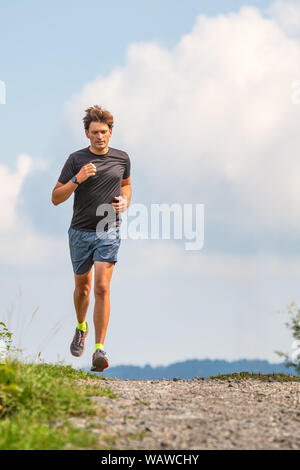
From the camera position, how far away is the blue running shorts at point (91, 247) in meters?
8.44

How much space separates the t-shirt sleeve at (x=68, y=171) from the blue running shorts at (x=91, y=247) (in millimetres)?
741

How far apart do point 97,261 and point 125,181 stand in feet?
4.77

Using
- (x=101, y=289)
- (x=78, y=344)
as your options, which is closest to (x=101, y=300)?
(x=101, y=289)

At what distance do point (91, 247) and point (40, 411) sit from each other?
11.8ft

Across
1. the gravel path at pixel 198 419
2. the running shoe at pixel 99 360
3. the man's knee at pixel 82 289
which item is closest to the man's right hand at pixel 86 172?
the man's knee at pixel 82 289

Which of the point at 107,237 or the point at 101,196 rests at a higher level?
the point at 101,196

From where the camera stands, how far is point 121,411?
570 centimetres

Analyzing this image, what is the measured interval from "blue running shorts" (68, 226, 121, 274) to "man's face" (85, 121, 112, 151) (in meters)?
1.24

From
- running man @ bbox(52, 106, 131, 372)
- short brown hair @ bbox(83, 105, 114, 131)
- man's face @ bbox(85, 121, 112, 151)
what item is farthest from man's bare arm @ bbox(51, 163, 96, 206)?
short brown hair @ bbox(83, 105, 114, 131)

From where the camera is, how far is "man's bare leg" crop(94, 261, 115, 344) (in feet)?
27.1
